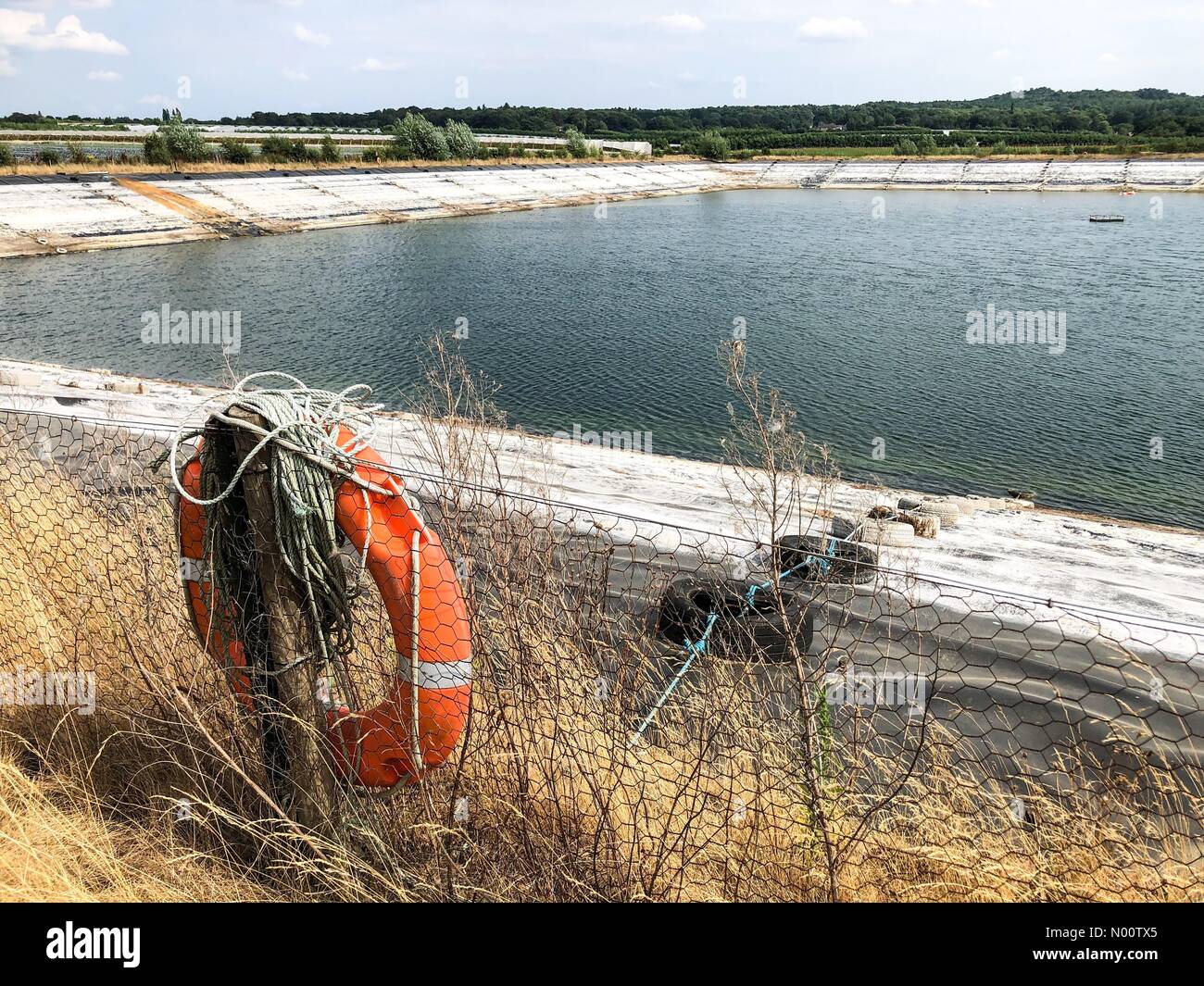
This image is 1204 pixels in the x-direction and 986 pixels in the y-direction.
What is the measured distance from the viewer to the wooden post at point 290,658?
303 cm

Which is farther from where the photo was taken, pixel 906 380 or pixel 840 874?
pixel 906 380

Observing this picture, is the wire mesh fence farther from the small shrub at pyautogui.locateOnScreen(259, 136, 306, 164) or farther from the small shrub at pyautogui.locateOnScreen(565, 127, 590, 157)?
the small shrub at pyautogui.locateOnScreen(565, 127, 590, 157)

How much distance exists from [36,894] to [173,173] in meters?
41.6

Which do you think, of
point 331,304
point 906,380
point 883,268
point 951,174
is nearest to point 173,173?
point 331,304

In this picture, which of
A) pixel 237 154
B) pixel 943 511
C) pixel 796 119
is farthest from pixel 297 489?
pixel 796 119

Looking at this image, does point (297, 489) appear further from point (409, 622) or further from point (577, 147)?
point (577, 147)

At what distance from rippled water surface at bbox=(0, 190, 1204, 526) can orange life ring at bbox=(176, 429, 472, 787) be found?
11.2 meters

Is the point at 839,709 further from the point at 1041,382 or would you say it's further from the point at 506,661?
the point at 1041,382

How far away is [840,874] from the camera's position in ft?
9.81

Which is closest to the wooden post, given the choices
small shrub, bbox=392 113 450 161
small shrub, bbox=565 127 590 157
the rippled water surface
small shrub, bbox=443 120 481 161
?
the rippled water surface

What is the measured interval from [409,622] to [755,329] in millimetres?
20124

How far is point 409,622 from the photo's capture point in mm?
3164

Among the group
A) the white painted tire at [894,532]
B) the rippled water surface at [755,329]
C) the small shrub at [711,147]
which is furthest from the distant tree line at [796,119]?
the white painted tire at [894,532]

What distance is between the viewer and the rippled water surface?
580 inches
